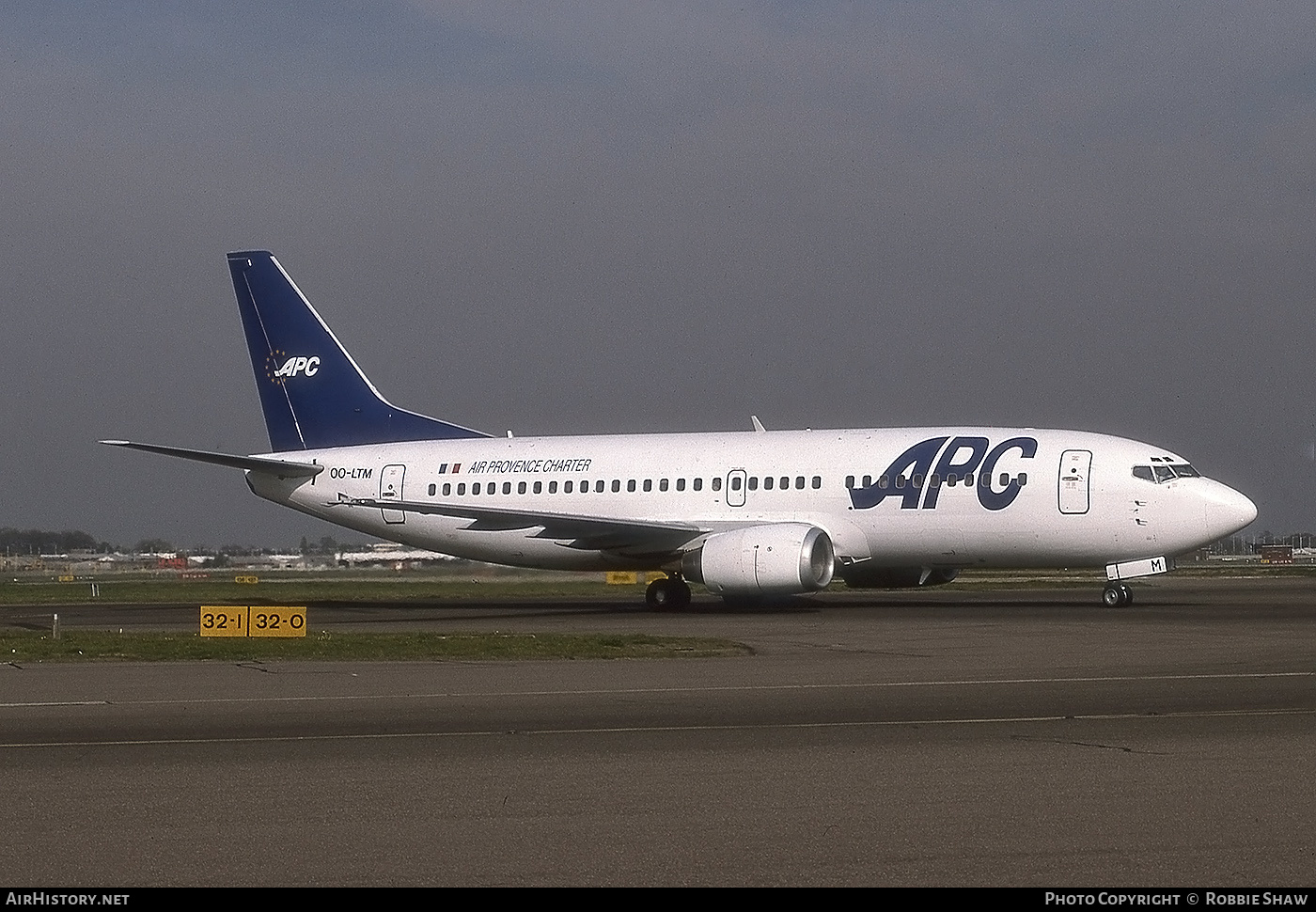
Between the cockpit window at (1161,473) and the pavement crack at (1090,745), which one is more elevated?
the cockpit window at (1161,473)

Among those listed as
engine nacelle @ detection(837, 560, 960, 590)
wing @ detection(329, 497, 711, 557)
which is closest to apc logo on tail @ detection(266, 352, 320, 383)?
wing @ detection(329, 497, 711, 557)

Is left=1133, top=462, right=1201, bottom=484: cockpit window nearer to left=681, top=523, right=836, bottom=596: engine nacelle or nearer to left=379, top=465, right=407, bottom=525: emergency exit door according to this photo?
left=681, top=523, right=836, bottom=596: engine nacelle

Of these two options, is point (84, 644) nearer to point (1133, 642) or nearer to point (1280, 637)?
point (1133, 642)

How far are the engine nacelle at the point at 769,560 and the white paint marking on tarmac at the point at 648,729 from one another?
1905 cm

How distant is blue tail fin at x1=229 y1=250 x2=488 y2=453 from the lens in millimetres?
42219

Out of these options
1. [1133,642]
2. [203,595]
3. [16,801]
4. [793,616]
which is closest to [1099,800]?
[16,801]

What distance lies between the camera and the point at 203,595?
46.6 meters

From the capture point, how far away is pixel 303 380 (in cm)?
4250

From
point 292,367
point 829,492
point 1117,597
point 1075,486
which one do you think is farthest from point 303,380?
point 1117,597

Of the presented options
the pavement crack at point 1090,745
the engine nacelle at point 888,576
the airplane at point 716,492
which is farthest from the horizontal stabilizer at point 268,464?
the pavement crack at point 1090,745

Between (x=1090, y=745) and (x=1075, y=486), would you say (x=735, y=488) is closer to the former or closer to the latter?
(x=1075, y=486)

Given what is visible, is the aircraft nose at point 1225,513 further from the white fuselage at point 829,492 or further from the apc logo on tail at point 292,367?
the apc logo on tail at point 292,367

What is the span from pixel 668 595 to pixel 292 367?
42.7 ft

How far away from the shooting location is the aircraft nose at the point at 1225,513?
32.6 meters
